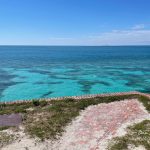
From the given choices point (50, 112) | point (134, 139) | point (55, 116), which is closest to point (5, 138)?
point (55, 116)

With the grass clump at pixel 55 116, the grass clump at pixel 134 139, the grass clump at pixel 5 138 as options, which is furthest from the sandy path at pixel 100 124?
the grass clump at pixel 5 138

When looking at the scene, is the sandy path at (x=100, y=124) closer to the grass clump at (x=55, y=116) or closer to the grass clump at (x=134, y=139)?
the grass clump at (x=134, y=139)

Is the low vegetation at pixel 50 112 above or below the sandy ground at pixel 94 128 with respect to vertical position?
above

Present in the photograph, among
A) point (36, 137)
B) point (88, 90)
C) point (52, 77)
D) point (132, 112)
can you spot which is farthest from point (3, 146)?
point (52, 77)

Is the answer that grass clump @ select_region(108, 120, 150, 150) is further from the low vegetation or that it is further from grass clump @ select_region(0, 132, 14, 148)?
grass clump @ select_region(0, 132, 14, 148)

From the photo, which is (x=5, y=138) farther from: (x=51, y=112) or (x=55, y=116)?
(x=51, y=112)

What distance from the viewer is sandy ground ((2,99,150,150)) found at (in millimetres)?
14805

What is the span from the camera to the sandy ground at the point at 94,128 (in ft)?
48.6

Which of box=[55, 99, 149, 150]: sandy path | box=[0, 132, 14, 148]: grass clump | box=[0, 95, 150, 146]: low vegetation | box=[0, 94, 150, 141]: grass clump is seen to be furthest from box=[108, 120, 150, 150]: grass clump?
box=[0, 132, 14, 148]: grass clump

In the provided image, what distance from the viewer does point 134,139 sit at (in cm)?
1547

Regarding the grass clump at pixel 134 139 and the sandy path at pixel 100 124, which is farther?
the sandy path at pixel 100 124

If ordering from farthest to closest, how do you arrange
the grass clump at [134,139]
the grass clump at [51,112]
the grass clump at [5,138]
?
the grass clump at [51,112]
the grass clump at [5,138]
the grass clump at [134,139]

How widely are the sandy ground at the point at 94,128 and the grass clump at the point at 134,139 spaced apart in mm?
430

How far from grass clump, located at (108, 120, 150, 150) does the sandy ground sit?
1.41 feet
